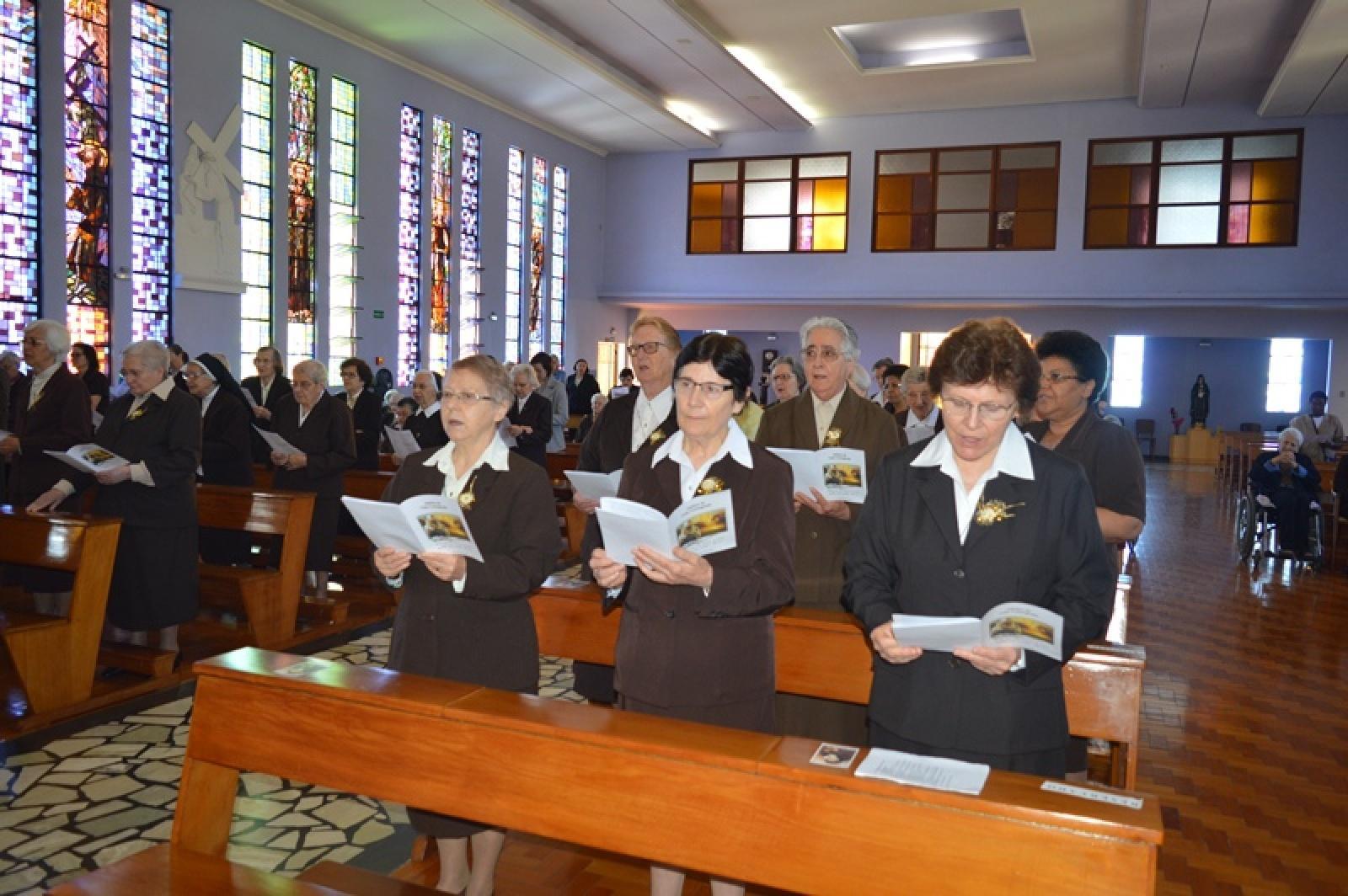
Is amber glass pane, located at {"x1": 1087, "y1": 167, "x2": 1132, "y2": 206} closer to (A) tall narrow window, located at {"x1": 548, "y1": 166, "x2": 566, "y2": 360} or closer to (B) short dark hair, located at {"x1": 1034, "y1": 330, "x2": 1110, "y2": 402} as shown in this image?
(A) tall narrow window, located at {"x1": 548, "y1": 166, "x2": 566, "y2": 360}

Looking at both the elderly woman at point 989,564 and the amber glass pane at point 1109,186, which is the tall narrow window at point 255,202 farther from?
the amber glass pane at point 1109,186

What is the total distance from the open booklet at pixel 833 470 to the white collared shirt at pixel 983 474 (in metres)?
0.94

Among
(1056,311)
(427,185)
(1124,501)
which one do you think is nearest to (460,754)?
(1124,501)

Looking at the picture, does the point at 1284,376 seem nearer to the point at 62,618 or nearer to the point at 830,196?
the point at 830,196

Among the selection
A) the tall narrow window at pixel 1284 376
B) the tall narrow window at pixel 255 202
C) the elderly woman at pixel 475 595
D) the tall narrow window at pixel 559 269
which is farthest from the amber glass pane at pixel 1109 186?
the elderly woman at pixel 475 595

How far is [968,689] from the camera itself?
193 centimetres

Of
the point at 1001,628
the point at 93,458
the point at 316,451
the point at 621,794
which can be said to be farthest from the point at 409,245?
the point at 1001,628

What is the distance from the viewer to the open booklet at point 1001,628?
1.77 metres

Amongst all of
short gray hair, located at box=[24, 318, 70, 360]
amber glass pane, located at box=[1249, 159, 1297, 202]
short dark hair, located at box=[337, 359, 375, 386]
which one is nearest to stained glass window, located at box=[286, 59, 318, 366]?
short dark hair, located at box=[337, 359, 375, 386]

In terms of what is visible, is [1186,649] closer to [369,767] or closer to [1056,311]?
[369,767]

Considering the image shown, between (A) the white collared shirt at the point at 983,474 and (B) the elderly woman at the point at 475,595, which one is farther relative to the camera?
(B) the elderly woman at the point at 475,595

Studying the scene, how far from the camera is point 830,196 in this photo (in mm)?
17000

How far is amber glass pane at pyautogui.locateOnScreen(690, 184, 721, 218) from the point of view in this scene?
17766 mm

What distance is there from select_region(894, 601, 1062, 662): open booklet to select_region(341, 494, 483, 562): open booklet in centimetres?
96
